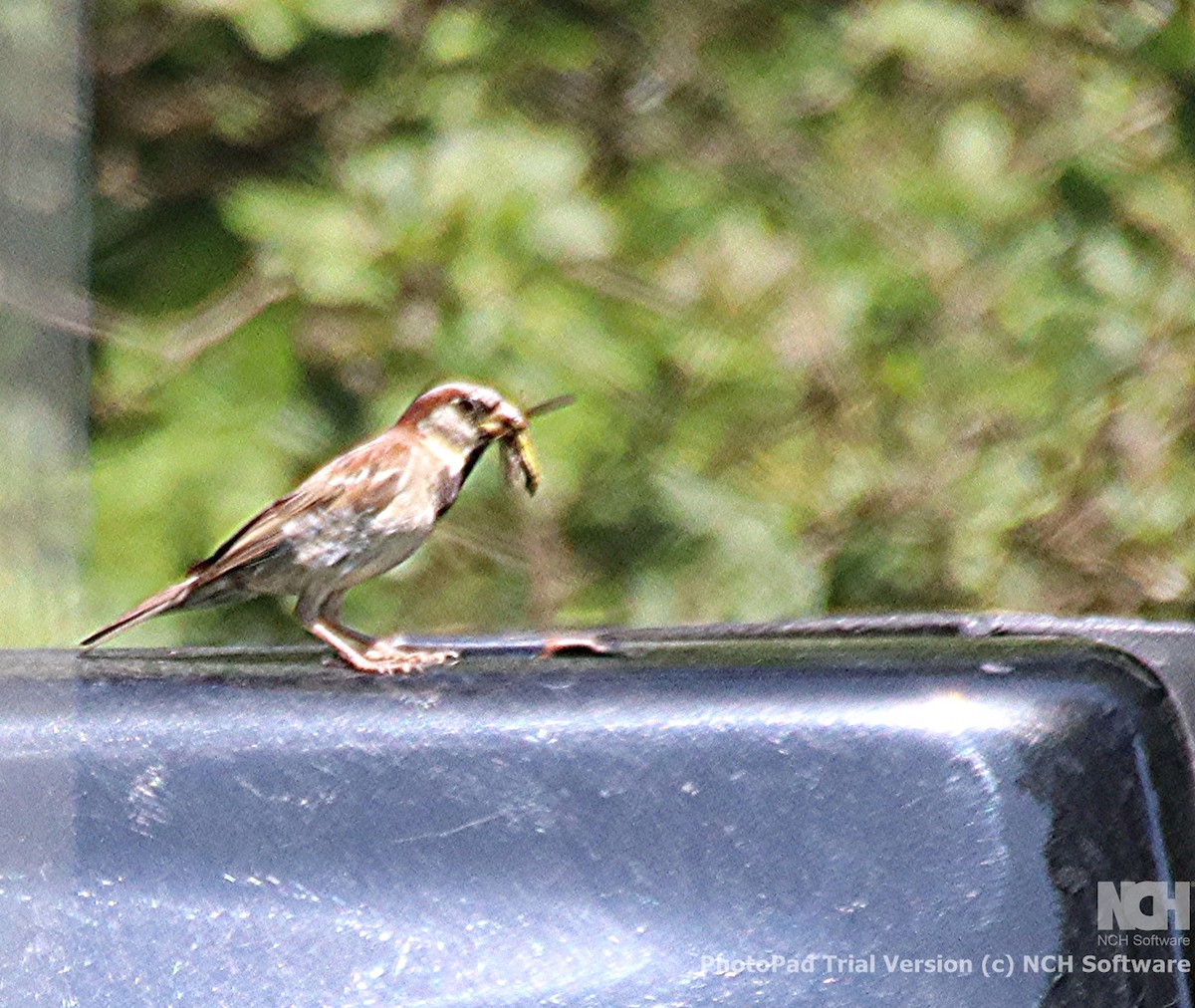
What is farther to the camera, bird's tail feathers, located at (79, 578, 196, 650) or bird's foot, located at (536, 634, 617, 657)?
bird's tail feathers, located at (79, 578, 196, 650)

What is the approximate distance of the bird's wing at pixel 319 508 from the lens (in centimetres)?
278

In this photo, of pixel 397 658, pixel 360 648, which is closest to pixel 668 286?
pixel 360 648

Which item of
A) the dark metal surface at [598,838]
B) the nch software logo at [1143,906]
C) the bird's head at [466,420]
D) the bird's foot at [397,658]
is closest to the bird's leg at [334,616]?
the bird's head at [466,420]

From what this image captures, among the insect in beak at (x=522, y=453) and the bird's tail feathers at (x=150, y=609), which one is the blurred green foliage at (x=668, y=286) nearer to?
the insect in beak at (x=522, y=453)

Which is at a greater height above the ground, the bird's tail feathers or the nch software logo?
the bird's tail feathers

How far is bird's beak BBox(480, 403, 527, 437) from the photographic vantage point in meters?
2.82

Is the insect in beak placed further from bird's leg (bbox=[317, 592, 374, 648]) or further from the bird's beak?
bird's leg (bbox=[317, 592, 374, 648])

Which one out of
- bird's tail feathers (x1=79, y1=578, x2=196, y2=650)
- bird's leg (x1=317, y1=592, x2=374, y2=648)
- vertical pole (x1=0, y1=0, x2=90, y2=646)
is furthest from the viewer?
bird's leg (x1=317, y1=592, x2=374, y2=648)

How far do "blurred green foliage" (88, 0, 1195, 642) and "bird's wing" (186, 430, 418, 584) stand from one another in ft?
1.22

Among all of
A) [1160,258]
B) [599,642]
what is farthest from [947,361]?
[599,642]

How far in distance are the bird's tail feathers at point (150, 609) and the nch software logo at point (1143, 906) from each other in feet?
5.47

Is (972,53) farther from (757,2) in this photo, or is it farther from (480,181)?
(480,181)

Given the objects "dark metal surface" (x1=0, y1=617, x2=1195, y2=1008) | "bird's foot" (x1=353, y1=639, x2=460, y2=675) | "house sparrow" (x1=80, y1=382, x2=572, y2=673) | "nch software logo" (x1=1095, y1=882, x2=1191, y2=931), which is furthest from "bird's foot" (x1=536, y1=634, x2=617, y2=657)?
"house sparrow" (x1=80, y1=382, x2=572, y2=673)

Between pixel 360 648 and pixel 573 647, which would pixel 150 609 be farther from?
pixel 573 647
